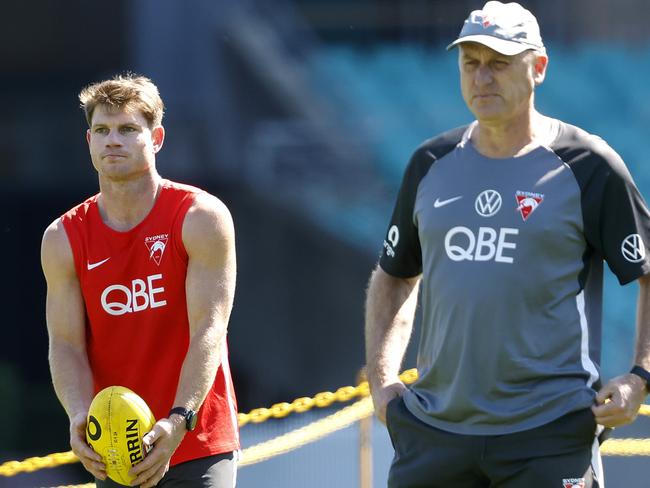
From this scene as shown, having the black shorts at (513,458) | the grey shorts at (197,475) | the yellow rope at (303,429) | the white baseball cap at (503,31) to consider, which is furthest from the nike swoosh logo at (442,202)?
the yellow rope at (303,429)

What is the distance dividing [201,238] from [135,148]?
0.37 metres

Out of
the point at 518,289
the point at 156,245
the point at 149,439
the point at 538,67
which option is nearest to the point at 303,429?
the point at 156,245

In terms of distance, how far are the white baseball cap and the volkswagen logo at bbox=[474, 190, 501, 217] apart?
0.39 m

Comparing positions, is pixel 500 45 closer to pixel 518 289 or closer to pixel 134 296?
pixel 518 289

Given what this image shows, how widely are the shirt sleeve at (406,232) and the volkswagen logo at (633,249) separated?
627 mm

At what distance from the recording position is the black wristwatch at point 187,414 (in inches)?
145

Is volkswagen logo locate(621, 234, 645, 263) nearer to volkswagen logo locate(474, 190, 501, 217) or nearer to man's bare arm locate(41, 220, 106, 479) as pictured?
volkswagen logo locate(474, 190, 501, 217)

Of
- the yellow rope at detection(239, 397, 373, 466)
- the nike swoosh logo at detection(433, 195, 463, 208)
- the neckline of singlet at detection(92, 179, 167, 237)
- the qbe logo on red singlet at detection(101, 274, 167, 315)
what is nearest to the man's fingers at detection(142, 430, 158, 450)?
the qbe logo on red singlet at detection(101, 274, 167, 315)

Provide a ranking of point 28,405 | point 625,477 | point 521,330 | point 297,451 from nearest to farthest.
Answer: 1. point 521,330
2. point 297,451
3. point 625,477
4. point 28,405

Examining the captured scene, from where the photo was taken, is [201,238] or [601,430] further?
[201,238]

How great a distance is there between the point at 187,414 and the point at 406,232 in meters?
0.87

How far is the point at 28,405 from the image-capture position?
9727 millimetres

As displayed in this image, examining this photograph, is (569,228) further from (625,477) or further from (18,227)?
(18,227)

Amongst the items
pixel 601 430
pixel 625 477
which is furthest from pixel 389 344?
pixel 625 477
